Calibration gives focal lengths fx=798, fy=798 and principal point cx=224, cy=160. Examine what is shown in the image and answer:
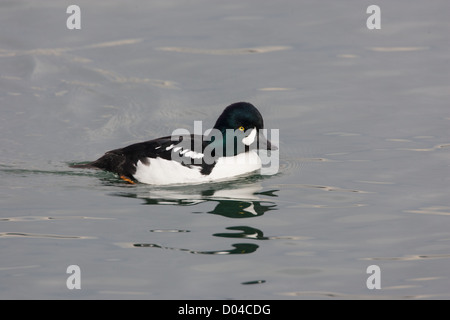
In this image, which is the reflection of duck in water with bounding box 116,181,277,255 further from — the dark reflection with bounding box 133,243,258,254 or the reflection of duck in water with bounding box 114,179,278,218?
the dark reflection with bounding box 133,243,258,254

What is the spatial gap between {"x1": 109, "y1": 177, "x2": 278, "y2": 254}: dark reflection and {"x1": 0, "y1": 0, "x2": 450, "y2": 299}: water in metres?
0.04

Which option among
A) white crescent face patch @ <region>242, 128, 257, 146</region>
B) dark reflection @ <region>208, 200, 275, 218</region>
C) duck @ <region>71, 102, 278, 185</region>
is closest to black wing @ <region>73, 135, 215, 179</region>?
duck @ <region>71, 102, 278, 185</region>

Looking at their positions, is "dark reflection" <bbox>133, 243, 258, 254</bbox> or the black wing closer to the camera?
"dark reflection" <bbox>133, 243, 258, 254</bbox>

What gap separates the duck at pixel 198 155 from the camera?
11.7m

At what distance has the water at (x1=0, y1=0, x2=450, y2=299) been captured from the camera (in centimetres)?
866

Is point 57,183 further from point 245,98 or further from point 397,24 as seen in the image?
point 397,24

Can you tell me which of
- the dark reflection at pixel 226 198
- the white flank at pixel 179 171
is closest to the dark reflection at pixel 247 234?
the dark reflection at pixel 226 198

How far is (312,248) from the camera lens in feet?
30.1

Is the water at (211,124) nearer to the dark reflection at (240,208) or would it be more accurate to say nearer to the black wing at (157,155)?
the dark reflection at (240,208)

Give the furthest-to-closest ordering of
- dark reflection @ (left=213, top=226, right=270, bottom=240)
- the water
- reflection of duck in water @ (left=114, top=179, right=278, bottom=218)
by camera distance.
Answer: reflection of duck in water @ (left=114, top=179, right=278, bottom=218), dark reflection @ (left=213, top=226, right=270, bottom=240), the water

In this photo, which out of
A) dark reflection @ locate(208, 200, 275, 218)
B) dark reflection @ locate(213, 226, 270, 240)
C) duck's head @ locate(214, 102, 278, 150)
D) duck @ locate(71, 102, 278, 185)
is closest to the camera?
dark reflection @ locate(213, 226, 270, 240)

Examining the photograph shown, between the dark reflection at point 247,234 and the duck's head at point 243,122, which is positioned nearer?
the dark reflection at point 247,234

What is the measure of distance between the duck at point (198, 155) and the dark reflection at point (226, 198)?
21 cm

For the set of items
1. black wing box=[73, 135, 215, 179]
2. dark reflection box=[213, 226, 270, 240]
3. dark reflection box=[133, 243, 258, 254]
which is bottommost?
dark reflection box=[133, 243, 258, 254]
